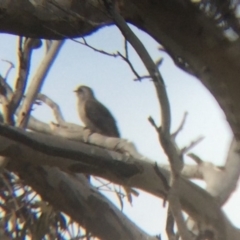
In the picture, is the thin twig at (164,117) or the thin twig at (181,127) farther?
the thin twig at (181,127)

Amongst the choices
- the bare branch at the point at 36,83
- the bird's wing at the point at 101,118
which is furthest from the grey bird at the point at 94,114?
the bare branch at the point at 36,83

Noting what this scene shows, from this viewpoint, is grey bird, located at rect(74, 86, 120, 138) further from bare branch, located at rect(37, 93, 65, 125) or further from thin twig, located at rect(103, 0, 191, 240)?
thin twig, located at rect(103, 0, 191, 240)

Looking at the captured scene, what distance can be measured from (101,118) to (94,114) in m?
0.15

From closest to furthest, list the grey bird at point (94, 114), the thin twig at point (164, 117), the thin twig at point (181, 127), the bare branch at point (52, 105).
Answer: the thin twig at point (164, 117) < the thin twig at point (181, 127) < the bare branch at point (52, 105) < the grey bird at point (94, 114)

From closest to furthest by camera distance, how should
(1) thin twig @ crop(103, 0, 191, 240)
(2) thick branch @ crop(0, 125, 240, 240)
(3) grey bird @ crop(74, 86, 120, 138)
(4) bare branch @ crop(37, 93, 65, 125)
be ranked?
(1) thin twig @ crop(103, 0, 191, 240) → (2) thick branch @ crop(0, 125, 240, 240) → (4) bare branch @ crop(37, 93, 65, 125) → (3) grey bird @ crop(74, 86, 120, 138)

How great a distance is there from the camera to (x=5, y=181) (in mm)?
3098

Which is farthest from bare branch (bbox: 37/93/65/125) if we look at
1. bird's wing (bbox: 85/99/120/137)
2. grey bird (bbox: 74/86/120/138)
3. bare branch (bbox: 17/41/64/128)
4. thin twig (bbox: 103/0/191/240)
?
bird's wing (bbox: 85/99/120/137)

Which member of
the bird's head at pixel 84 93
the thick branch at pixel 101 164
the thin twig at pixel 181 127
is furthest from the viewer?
the bird's head at pixel 84 93

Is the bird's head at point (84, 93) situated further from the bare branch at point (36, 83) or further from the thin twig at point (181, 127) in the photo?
the thin twig at point (181, 127)

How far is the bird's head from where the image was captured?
7906 mm

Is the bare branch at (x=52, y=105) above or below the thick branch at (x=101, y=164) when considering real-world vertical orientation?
above

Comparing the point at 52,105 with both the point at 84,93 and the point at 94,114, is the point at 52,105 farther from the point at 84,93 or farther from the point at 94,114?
the point at 84,93

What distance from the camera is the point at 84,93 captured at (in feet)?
26.2

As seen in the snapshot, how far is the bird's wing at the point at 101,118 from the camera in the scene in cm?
707
